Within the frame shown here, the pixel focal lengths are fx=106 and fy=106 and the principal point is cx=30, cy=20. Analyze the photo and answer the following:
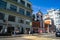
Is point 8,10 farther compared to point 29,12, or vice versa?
point 29,12

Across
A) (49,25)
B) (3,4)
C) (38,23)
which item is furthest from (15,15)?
(49,25)

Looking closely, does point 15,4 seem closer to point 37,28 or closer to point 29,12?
point 29,12

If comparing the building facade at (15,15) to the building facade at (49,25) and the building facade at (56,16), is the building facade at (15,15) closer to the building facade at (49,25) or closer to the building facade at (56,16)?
the building facade at (49,25)

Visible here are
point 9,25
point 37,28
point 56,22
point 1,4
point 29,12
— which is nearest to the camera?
point 1,4

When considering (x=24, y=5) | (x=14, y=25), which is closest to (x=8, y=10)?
(x=14, y=25)

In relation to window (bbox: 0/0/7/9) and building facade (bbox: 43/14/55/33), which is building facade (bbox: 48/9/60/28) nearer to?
building facade (bbox: 43/14/55/33)

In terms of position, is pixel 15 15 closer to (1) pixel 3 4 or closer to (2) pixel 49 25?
(1) pixel 3 4

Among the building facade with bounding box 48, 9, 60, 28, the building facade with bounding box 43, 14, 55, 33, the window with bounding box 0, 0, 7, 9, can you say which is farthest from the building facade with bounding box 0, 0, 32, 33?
the building facade with bounding box 48, 9, 60, 28

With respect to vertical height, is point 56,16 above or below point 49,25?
above

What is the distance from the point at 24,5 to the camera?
4609 cm

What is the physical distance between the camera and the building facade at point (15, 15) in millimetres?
35206

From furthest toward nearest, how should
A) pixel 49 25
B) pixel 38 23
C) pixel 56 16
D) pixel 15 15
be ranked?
1. pixel 56 16
2. pixel 49 25
3. pixel 38 23
4. pixel 15 15

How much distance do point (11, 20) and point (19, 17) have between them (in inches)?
196

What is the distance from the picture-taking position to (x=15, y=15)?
40.5 meters
